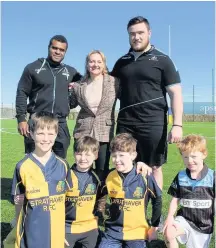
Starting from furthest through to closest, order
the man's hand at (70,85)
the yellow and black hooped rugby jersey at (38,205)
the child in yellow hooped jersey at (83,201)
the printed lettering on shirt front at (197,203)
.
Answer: the man's hand at (70,85) < the child in yellow hooped jersey at (83,201) < the printed lettering on shirt front at (197,203) < the yellow and black hooped rugby jersey at (38,205)

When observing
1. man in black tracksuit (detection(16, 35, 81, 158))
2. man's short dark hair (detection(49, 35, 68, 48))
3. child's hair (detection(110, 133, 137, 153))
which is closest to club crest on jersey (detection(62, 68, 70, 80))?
man in black tracksuit (detection(16, 35, 81, 158))

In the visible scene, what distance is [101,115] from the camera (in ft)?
14.6

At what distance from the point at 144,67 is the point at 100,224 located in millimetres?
1982

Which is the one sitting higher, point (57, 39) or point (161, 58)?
point (57, 39)

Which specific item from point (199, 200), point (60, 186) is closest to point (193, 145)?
point (199, 200)

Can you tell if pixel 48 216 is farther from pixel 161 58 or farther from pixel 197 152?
pixel 161 58

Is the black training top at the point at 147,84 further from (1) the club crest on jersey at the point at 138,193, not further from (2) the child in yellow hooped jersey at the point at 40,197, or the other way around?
(2) the child in yellow hooped jersey at the point at 40,197

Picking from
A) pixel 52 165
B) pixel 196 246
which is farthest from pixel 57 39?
pixel 196 246

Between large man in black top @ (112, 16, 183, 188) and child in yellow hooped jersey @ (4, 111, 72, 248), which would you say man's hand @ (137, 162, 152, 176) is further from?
child in yellow hooped jersey @ (4, 111, 72, 248)

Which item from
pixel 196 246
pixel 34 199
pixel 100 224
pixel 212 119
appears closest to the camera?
pixel 34 199

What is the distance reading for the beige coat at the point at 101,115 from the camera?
14.5 feet

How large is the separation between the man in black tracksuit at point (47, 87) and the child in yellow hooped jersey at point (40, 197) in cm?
126

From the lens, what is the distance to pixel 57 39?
4.76m

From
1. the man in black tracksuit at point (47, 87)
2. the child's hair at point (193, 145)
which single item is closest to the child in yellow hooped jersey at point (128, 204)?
the child's hair at point (193, 145)
